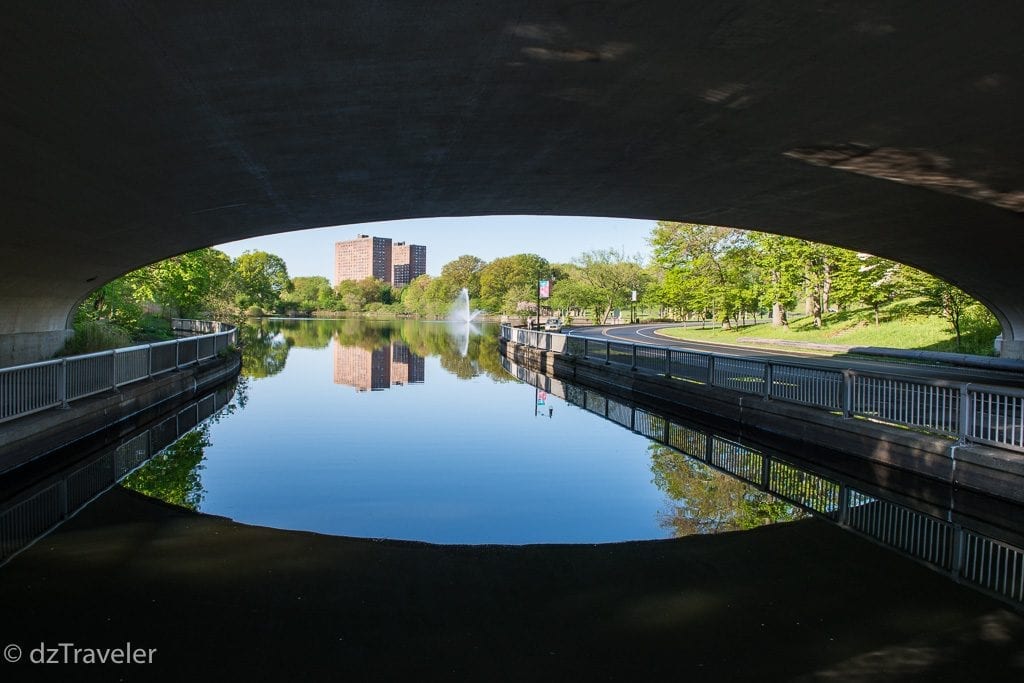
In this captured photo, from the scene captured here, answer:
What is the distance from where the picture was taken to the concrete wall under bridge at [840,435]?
26.7 ft

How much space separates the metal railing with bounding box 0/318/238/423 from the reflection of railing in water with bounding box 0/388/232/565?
3.76ft

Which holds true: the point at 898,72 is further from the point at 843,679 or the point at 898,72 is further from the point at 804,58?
the point at 843,679

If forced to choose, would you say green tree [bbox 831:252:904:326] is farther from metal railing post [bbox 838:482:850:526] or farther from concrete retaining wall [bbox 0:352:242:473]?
concrete retaining wall [bbox 0:352:242:473]

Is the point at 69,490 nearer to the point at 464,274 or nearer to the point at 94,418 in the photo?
the point at 94,418

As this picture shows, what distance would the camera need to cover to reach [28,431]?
927 cm

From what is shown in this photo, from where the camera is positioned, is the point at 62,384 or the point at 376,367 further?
the point at 376,367

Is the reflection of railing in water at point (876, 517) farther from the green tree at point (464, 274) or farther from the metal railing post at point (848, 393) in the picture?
the green tree at point (464, 274)

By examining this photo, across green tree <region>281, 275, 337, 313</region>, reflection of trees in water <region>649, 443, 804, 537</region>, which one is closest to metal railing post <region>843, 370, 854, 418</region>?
reflection of trees in water <region>649, 443, 804, 537</region>

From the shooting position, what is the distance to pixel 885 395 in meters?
10.2

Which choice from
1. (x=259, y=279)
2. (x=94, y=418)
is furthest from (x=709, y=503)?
(x=259, y=279)

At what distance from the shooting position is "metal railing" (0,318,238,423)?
363 inches

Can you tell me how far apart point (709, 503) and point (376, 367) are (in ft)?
69.2

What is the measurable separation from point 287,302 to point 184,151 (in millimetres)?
128342

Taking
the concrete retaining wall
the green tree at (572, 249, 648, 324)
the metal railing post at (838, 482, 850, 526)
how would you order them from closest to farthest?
the metal railing post at (838, 482, 850, 526)
the concrete retaining wall
the green tree at (572, 249, 648, 324)
